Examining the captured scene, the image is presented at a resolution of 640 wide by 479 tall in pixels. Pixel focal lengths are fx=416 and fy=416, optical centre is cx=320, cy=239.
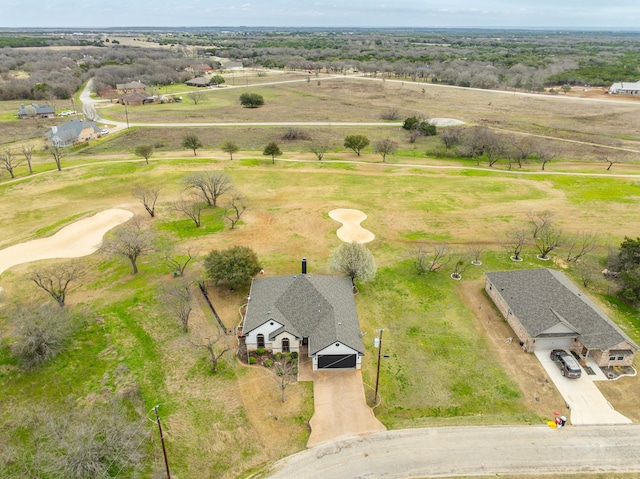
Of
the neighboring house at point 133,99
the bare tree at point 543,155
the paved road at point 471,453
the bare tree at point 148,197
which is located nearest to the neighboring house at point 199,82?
the neighboring house at point 133,99

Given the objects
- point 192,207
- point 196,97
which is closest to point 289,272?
point 192,207

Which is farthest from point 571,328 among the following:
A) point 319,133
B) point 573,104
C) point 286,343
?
point 573,104

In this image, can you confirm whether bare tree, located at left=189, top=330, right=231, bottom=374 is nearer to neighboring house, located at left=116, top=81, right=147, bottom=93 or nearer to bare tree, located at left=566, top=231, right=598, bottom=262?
bare tree, located at left=566, top=231, right=598, bottom=262

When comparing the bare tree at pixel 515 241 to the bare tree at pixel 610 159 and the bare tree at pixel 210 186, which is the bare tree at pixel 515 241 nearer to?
the bare tree at pixel 210 186

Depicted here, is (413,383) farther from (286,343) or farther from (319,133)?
(319,133)

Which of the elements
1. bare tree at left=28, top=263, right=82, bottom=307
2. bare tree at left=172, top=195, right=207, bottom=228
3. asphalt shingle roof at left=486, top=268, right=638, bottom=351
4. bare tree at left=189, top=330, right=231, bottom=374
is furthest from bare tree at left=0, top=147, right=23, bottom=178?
asphalt shingle roof at left=486, top=268, right=638, bottom=351

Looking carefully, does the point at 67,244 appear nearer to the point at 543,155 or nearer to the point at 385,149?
the point at 385,149
